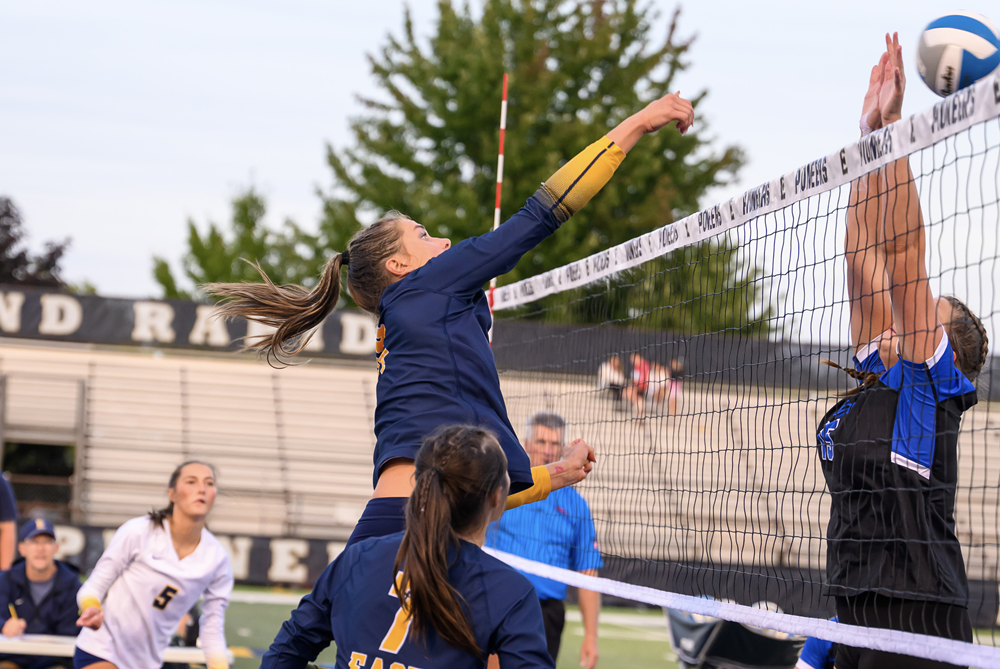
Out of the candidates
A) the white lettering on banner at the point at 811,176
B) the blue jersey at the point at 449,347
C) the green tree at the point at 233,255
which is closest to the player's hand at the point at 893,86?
the white lettering on banner at the point at 811,176

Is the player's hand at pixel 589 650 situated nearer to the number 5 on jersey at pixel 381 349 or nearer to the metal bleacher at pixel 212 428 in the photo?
the number 5 on jersey at pixel 381 349

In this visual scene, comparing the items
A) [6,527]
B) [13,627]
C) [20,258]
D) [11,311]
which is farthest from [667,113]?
[20,258]

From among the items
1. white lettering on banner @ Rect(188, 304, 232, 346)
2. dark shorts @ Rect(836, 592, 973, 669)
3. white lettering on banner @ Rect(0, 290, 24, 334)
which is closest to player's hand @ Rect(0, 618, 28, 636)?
dark shorts @ Rect(836, 592, 973, 669)

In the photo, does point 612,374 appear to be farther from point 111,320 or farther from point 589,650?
point 111,320

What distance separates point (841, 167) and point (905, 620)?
1489 mm

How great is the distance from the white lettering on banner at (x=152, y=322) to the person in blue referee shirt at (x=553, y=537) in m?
12.5

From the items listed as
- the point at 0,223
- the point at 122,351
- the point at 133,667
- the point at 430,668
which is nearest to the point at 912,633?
the point at 430,668

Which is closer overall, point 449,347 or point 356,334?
point 449,347

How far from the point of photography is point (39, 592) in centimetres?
733

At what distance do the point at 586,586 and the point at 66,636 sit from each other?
14.7 feet

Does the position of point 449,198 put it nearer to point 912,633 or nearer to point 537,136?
point 537,136

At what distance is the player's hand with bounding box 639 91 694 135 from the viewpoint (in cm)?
335

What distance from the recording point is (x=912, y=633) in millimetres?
2867

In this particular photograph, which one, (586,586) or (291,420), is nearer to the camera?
(586,586)
